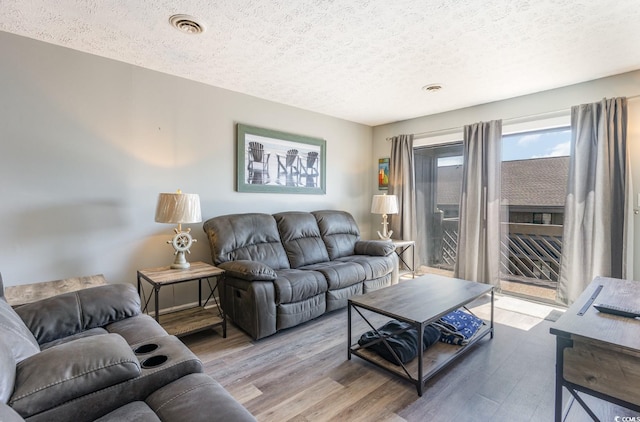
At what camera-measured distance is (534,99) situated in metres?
3.46

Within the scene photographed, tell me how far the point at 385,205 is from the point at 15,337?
3801mm

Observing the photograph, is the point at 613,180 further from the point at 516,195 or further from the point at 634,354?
the point at 634,354

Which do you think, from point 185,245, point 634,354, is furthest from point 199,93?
point 634,354

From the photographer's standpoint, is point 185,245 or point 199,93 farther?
point 199,93

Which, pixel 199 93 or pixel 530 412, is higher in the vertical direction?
pixel 199 93

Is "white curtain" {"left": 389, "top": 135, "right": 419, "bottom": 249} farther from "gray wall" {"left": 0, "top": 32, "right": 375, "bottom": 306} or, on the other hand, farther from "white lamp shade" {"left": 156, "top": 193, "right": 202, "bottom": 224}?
"white lamp shade" {"left": 156, "top": 193, "right": 202, "bottom": 224}

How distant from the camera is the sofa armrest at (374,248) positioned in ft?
12.3

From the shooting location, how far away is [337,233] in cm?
400

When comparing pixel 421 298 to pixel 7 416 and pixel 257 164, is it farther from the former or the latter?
pixel 257 164

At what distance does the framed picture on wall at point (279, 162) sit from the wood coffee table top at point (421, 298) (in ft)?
6.52

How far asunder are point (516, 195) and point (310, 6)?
3215 millimetres

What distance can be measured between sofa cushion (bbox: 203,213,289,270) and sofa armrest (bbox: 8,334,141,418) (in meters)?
1.79

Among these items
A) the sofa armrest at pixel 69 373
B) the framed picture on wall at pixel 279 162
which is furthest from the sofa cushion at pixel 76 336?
the framed picture on wall at pixel 279 162

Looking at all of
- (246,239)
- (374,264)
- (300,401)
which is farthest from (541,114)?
(300,401)
